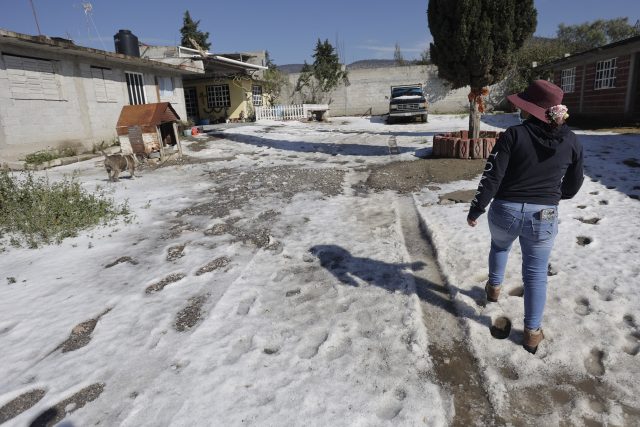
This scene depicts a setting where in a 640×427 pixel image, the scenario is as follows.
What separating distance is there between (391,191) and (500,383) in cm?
517

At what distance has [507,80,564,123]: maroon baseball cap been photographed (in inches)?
101

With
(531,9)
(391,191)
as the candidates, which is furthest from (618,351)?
(531,9)

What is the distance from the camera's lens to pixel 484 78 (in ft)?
31.0

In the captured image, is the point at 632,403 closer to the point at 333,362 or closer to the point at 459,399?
the point at 459,399

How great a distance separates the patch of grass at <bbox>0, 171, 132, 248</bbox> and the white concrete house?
18.2ft

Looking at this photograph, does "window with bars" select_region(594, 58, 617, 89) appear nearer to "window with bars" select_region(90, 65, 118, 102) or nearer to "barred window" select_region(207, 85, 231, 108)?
"window with bars" select_region(90, 65, 118, 102)

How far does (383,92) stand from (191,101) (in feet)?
46.3

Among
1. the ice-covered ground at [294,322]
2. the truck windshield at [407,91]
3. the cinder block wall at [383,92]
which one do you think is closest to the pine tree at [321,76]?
the cinder block wall at [383,92]

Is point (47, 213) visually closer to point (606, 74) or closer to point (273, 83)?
point (606, 74)

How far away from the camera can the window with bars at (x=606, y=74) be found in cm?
1526

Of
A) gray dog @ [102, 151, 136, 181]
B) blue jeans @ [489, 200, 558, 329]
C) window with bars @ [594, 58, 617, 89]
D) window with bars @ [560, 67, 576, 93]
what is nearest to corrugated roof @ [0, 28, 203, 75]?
gray dog @ [102, 151, 136, 181]

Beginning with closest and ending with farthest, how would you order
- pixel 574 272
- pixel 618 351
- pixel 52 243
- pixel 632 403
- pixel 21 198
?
pixel 632 403
pixel 618 351
pixel 574 272
pixel 52 243
pixel 21 198

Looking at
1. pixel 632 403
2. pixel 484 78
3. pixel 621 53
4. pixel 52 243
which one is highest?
pixel 621 53

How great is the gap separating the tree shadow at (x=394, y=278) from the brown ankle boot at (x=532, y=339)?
0.39 ft
